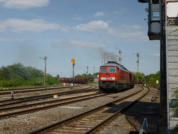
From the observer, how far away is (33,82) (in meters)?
49.3

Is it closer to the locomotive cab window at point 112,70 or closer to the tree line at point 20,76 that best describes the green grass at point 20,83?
the tree line at point 20,76

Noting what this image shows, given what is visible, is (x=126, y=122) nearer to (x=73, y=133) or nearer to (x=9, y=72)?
(x=73, y=133)

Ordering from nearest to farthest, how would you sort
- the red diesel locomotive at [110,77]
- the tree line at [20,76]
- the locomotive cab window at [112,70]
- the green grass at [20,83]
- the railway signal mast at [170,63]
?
the railway signal mast at [170,63], the red diesel locomotive at [110,77], the locomotive cab window at [112,70], the green grass at [20,83], the tree line at [20,76]

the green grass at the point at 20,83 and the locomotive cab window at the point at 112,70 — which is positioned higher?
the locomotive cab window at the point at 112,70

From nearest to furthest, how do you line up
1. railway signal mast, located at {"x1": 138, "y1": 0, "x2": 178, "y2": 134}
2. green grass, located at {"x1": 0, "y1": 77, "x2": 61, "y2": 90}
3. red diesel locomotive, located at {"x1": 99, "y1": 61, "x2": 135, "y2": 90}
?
railway signal mast, located at {"x1": 138, "y1": 0, "x2": 178, "y2": 134}
red diesel locomotive, located at {"x1": 99, "y1": 61, "x2": 135, "y2": 90}
green grass, located at {"x1": 0, "y1": 77, "x2": 61, "y2": 90}

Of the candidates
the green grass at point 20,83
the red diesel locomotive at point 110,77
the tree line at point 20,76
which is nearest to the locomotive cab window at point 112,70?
the red diesel locomotive at point 110,77

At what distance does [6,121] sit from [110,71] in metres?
19.6

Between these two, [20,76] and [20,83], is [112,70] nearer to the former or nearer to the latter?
[20,83]

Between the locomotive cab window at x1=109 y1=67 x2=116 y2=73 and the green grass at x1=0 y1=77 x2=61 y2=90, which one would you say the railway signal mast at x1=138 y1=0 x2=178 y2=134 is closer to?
the locomotive cab window at x1=109 y1=67 x2=116 y2=73

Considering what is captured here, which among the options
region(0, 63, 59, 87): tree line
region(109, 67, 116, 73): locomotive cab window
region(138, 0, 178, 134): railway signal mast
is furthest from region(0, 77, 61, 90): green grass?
region(138, 0, 178, 134): railway signal mast

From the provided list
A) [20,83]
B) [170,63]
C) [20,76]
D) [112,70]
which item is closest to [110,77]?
[112,70]

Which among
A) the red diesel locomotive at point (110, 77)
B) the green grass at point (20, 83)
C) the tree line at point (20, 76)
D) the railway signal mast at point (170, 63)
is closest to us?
the railway signal mast at point (170, 63)

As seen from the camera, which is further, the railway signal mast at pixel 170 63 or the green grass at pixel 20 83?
the green grass at pixel 20 83

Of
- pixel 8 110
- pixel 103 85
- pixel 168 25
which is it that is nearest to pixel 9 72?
pixel 103 85
